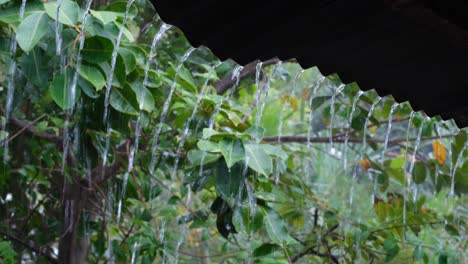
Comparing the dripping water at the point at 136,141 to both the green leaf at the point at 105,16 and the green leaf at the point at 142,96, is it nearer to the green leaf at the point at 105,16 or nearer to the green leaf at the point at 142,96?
the green leaf at the point at 142,96

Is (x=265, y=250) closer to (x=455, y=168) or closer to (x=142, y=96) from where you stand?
(x=142, y=96)

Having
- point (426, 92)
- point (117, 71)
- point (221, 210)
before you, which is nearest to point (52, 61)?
point (117, 71)

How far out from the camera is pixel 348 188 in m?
7.57

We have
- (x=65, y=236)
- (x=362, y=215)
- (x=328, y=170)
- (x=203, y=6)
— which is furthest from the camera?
(x=328, y=170)

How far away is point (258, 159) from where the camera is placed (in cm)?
336

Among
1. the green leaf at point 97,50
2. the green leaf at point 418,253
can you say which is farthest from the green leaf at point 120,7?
the green leaf at point 418,253

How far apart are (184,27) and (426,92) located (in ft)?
2.68

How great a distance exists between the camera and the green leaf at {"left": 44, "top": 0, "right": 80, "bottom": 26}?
2.93 m

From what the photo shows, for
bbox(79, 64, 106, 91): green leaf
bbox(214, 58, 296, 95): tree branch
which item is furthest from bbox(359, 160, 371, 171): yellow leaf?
bbox(79, 64, 106, 91): green leaf

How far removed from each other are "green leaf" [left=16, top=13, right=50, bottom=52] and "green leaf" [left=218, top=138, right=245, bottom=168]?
962mm

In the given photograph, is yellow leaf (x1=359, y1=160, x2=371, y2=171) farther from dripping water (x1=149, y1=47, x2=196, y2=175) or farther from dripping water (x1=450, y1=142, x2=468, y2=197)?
dripping water (x1=149, y1=47, x2=196, y2=175)

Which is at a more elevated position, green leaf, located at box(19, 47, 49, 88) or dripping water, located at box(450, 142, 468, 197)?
green leaf, located at box(19, 47, 49, 88)

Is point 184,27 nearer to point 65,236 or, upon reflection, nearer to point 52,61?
point 52,61

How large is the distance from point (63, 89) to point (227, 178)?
900 millimetres
